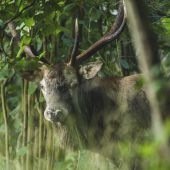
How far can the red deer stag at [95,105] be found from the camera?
2668mm

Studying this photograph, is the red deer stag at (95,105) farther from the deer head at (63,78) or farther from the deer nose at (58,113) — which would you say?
the deer nose at (58,113)

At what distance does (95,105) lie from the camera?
111 inches

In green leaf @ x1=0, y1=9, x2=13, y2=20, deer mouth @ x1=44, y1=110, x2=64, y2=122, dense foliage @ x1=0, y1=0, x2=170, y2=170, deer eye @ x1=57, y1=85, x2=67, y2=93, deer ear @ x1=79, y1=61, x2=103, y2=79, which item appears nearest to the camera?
green leaf @ x1=0, y1=9, x2=13, y2=20

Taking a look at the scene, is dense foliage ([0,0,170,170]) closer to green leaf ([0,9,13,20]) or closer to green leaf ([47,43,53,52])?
green leaf ([47,43,53,52])

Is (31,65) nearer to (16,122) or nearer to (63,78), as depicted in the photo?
(63,78)

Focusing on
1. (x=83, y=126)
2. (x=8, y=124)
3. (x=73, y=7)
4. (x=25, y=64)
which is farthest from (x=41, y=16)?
(x=8, y=124)

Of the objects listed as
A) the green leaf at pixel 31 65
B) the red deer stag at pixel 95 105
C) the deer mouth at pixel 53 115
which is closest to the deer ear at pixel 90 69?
the red deer stag at pixel 95 105

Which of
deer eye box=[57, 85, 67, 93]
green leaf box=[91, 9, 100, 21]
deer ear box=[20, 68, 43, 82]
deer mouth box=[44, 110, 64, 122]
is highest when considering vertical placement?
green leaf box=[91, 9, 100, 21]

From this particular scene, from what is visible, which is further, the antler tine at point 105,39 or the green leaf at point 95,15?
the green leaf at point 95,15

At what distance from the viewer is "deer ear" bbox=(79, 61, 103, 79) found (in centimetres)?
284

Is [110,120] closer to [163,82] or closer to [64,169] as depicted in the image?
[64,169]

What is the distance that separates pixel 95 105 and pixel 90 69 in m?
0.41

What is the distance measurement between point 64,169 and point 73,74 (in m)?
1.16

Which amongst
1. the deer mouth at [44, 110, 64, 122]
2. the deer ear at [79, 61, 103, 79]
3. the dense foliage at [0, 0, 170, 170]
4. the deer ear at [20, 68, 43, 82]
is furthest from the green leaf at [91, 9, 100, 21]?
the deer mouth at [44, 110, 64, 122]
